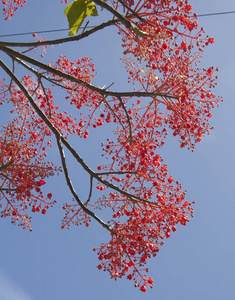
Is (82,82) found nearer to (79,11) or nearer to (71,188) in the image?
(79,11)

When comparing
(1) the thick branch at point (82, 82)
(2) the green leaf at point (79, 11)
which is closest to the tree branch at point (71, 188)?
(1) the thick branch at point (82, 82)

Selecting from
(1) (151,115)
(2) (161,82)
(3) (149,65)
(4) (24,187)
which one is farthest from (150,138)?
(4) (24,187)

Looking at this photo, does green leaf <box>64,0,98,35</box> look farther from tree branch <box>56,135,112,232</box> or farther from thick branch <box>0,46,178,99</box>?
tree branch <box>56,135,112,232</box>

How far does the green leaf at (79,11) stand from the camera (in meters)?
3.21

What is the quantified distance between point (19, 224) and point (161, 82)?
2.11 m

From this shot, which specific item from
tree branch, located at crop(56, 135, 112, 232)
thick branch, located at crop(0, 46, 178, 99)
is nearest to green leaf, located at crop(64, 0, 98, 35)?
thick branch, located at crop(0, 46, 178, 99)

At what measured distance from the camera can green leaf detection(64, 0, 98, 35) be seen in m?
3.21

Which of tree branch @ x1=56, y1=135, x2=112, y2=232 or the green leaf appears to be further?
tree branch @ x1=56, y1=135, x2=112, y2=232

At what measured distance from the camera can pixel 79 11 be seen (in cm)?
323

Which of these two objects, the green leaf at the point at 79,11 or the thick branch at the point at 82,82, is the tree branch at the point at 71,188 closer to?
the thick branch at the point at 82,82

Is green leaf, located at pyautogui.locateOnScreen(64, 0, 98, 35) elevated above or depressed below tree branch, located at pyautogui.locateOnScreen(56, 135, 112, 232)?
above

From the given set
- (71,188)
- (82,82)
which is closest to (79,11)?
(82,82)

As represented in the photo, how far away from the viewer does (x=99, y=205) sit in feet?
13.2

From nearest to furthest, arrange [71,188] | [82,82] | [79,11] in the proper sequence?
1. [79,11]
2. [82,82]
3. [71,188]
